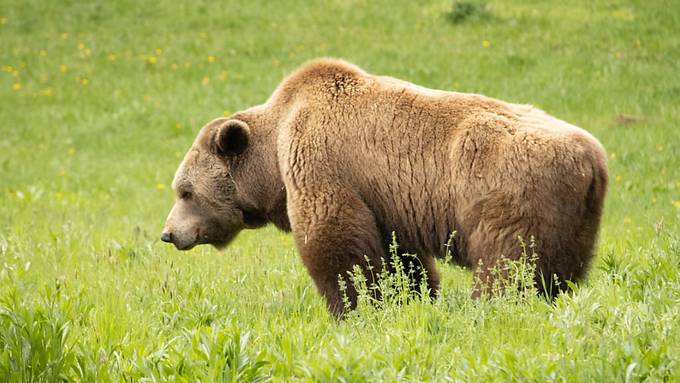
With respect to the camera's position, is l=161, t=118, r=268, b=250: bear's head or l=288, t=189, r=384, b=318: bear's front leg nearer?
l=288, t=189, r=384, b=318: bear's front leg

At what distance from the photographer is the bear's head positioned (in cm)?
741

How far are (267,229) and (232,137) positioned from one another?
364 centimetres

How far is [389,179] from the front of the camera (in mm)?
6617

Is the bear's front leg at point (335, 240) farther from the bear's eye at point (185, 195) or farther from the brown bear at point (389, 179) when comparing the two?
the bear's eye at point (185, 195)

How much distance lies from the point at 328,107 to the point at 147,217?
5917 millimetres

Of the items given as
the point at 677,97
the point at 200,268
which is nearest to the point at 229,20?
the point at 677,97

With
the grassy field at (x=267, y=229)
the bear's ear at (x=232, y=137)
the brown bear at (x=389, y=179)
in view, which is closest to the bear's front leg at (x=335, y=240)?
the brown bear at (x=389, y=179)

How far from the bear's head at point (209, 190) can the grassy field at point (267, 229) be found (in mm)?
343

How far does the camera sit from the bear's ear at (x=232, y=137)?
722cm

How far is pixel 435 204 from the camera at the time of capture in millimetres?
6359

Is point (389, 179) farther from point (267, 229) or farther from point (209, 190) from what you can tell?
point (267, 229)

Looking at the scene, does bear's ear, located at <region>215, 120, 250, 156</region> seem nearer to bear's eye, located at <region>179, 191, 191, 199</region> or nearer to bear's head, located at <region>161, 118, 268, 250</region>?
bear's head, located at <region>161, 118, 268, 250</region>

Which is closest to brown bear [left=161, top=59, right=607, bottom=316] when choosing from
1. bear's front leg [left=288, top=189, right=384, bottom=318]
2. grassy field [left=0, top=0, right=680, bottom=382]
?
bear's front leg [left=288, top=189, right=384, bottom=318]

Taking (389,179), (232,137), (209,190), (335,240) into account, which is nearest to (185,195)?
(209,190)
